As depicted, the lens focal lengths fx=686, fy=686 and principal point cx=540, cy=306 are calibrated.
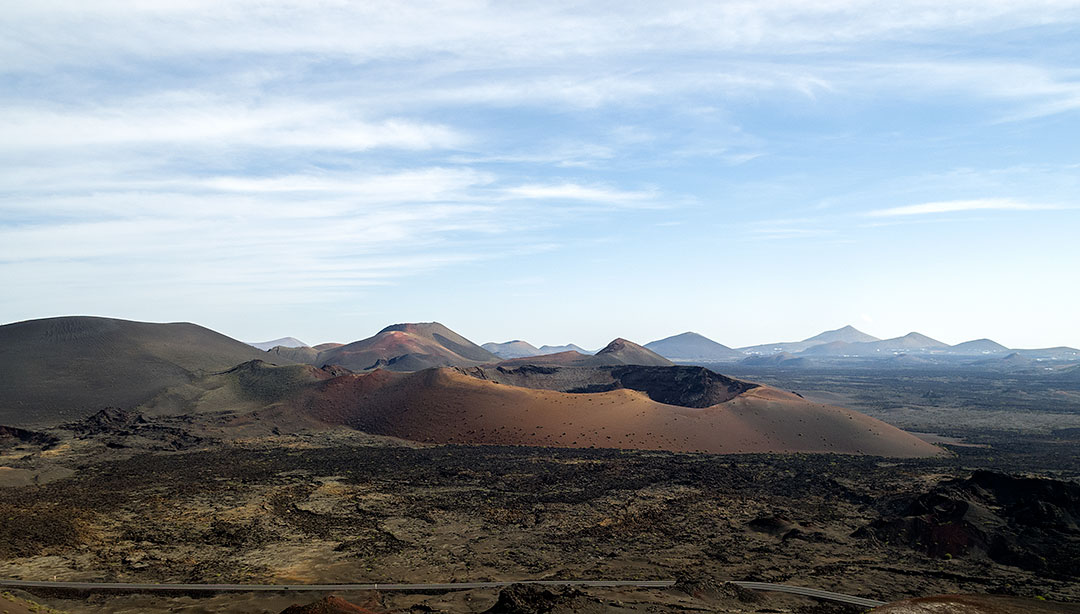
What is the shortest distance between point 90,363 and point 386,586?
8937cm

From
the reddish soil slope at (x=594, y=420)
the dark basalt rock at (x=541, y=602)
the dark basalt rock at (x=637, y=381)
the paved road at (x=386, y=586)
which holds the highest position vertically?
the dark basalt rock at (x=637, y=381)

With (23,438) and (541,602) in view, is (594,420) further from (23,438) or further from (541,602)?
(23,438)

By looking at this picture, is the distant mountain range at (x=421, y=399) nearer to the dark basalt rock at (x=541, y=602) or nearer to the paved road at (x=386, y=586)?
the paved road at (x=386, y=586)

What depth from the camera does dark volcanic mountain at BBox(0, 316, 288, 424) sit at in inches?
3263

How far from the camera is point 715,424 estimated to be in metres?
72.1

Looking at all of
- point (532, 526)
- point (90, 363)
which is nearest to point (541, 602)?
point (532, 526)

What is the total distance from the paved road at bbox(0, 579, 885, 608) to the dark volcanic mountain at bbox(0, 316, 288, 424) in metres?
61.4

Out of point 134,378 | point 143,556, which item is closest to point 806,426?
point 143,556

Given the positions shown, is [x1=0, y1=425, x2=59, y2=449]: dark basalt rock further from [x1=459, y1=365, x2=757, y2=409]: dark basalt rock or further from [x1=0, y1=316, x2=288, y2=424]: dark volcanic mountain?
[x1=459, y1=365, x2=757, y2=409]: dark basalt rock

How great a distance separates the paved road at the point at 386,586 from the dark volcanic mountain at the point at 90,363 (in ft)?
202

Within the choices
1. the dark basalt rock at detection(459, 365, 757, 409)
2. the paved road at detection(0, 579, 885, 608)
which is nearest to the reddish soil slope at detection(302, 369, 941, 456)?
the dark basalt rock at detection(459, 365, 757, 409)

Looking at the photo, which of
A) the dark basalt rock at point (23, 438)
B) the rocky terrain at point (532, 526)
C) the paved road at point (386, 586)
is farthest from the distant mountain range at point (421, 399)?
the paved road at point (386, 586)

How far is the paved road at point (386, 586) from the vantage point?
2692cm

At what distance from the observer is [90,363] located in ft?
317
